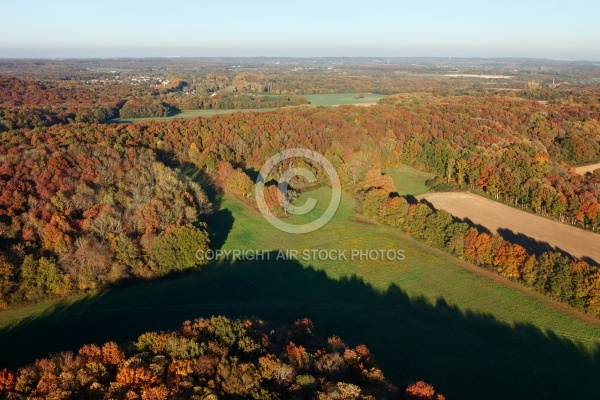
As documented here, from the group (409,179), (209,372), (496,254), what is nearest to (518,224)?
(496,254)

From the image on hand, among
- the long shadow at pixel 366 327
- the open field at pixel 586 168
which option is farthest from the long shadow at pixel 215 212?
the open field at pixel 586 168

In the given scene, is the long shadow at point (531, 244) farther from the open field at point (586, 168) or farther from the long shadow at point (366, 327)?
the open field at point (586, 168)

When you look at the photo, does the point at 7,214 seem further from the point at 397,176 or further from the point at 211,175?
the point at 397,176

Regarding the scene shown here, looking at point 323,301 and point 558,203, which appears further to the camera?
point 558,203

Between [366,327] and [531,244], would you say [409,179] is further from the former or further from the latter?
[366,327]

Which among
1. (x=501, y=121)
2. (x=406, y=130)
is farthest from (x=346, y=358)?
(x=501, y=121)

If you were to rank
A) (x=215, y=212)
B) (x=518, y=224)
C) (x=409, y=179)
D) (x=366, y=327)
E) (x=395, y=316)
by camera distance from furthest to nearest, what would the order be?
(x=409, y=179) < (x=215, y=212) < (x=518, y=224) < (x=395, y=316) < (x=366, y=327)
